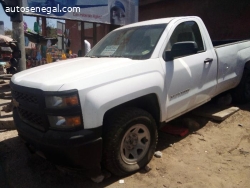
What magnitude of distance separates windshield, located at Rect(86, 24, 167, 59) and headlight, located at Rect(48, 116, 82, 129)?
1.20 meters

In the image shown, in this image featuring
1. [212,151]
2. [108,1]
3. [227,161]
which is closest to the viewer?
[227,161]

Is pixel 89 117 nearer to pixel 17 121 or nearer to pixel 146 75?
pixel 146 75

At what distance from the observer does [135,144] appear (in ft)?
9.04

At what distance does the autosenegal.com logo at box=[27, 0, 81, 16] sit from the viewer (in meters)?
7.42

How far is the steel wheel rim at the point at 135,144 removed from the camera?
8.66 feet

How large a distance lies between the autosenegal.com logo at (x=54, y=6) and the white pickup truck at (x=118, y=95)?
495cm

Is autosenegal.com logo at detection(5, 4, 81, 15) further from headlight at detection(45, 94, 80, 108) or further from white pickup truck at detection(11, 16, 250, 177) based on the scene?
headlight at detection(45, 94, 80, 108)

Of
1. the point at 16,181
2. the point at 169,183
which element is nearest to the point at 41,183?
the point at 16,181

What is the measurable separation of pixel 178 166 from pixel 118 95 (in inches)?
53.8

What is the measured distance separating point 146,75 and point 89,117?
0.89 meters

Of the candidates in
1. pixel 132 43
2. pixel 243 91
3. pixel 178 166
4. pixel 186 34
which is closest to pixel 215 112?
pixel 243 91

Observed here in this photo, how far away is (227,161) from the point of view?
3.02 metres

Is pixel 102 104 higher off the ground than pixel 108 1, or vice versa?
pixel 108 1

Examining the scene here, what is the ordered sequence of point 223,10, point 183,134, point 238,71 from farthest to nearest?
1. point 223,10
2. point 238,71
3. point 183,134
